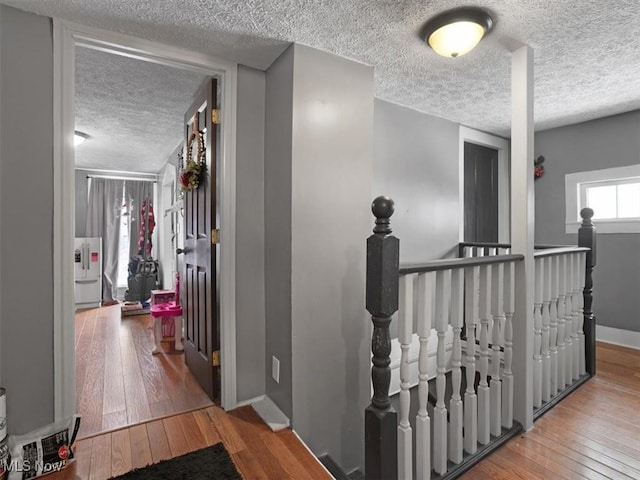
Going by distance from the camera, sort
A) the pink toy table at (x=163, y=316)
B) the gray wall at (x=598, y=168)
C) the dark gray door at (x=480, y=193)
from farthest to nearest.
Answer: the dark gray door at (x=480, y=193) < the gray wall at (x=598, y=168) < the pink toy table at (x=163, y=316)

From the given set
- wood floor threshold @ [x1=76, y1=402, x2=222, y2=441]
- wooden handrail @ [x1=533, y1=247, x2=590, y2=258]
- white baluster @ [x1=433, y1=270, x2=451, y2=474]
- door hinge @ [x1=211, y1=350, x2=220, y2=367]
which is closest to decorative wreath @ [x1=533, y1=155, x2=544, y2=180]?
wooden handrail @ [x1=533, y1=247, x2=590, y2=258]

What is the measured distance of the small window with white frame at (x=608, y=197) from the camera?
10.7 ft

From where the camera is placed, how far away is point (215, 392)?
217cm

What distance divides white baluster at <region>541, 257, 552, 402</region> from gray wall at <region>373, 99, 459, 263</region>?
1122 millimetres

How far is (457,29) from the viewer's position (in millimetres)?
1694

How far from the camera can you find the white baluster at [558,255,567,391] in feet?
7.84

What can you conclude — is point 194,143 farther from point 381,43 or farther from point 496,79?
point 496,79

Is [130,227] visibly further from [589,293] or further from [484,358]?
[589,293]

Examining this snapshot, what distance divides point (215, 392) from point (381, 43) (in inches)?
95.3

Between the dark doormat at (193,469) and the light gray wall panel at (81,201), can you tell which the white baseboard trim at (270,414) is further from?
the light gray wall panel at (81,201)

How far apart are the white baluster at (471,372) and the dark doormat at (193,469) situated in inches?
46.6

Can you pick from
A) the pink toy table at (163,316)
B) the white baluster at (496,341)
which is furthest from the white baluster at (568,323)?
the pink toy table at (163,316)

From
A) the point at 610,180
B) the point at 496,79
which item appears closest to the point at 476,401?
the point at 496,79

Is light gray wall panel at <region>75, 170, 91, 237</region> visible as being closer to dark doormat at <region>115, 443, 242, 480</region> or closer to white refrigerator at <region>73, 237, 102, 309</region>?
white refrigerator at <region>73, 237, 102, 309</region>
